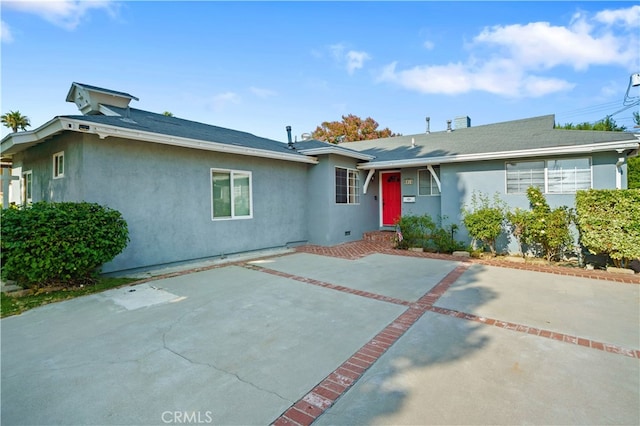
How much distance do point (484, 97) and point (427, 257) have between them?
12.3 m

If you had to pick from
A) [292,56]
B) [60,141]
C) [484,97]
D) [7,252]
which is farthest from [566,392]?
[484,97]

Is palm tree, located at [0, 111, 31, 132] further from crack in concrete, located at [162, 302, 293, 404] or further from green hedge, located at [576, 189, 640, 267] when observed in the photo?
green hedge, located at [576, 189, 640, 267]

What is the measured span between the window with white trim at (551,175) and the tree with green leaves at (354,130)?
23.1 meters

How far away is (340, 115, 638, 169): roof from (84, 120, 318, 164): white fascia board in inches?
156

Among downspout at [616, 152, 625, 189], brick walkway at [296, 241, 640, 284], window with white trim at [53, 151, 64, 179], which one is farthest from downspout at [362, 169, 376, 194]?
window with white trim at [53, 151, 64, 179]

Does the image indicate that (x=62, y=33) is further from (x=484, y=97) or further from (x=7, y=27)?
(x=484, y=97)

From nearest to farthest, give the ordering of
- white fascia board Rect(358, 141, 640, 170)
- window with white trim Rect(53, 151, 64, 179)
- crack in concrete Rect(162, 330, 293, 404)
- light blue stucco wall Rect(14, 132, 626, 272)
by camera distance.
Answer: crack in concrete Rect(162, 330, 293, 404) → light blue stucco wall Rect(14, 132, 626, 272) → window with white trim Rect(53, 151, 64, 179) → white fascia board Rect(358, 141, 640, 170)

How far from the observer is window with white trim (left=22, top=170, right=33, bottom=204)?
27.9ft

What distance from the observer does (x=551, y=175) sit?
8336 mm

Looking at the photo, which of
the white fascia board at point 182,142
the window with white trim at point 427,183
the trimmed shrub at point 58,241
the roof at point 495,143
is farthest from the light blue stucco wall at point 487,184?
the trimmed shrub at point 58,241

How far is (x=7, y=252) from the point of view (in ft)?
15.1

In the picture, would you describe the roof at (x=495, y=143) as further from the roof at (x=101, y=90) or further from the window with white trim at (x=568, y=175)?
the roof at (x=101, y=90)

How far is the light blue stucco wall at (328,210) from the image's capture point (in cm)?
1027

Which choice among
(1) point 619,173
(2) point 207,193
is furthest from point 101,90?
(1) point 619,173
